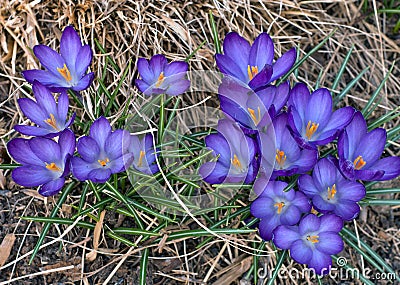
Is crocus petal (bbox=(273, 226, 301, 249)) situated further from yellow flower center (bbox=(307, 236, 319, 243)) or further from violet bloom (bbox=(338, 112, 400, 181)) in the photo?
violet bloom (bbox=(338, 112, 400, 181))

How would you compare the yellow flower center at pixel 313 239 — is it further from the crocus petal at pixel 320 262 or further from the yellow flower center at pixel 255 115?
the yellow flower center at pixel 255 115

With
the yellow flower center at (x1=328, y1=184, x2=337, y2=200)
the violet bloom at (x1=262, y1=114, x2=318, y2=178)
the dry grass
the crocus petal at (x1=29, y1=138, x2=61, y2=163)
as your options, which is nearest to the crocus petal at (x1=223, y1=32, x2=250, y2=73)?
the violet bloom at (x1=262, y1=114, x2=318, y2=178)

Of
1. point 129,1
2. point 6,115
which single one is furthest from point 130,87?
point 6,115

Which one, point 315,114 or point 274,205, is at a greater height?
point 315,114

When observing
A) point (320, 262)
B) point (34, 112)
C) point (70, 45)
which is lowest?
point (320, 262)

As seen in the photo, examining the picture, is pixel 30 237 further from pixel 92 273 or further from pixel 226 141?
pixel 226 141

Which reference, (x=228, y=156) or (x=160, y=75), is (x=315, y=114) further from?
(x=160, y=75)

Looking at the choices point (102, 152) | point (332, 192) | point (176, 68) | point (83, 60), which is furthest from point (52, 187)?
point (332, 192)
